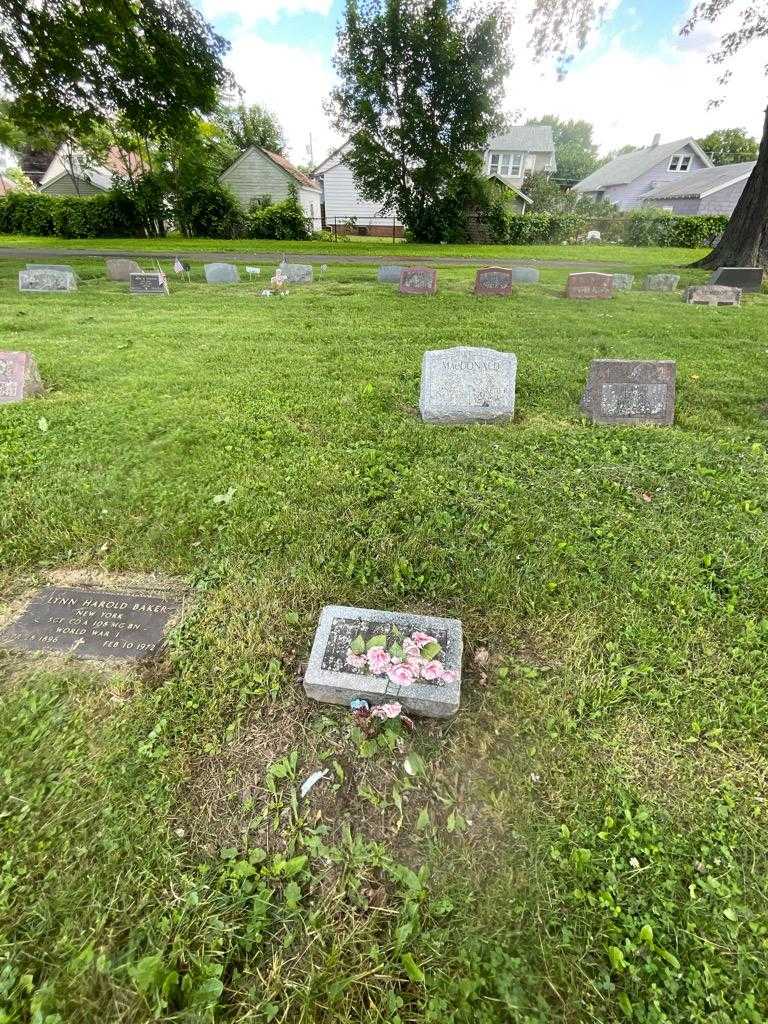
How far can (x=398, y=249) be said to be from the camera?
73.8 feet

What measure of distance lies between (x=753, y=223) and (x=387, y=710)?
18.6 metres

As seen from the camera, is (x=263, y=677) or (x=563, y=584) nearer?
(x=263, y=677)

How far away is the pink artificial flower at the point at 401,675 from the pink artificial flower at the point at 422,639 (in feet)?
0.48

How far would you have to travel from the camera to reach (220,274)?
13.2 meters

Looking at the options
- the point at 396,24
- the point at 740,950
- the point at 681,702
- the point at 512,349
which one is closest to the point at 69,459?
the point at 681,702

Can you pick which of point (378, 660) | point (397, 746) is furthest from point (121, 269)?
point (397, 746)

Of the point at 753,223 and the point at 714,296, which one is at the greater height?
the point at 753,223

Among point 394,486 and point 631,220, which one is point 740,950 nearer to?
point 394,486

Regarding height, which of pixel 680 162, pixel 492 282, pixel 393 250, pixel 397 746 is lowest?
pixel 397 746

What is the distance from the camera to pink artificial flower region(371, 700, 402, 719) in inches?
83.7

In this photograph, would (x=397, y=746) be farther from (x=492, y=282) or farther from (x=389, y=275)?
(x=389, y=275)

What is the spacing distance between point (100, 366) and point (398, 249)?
772 inches

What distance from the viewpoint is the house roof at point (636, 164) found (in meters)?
40.6

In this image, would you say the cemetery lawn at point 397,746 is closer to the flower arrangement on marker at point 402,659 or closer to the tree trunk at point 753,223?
the flower arrangement on marker at point 402,659
